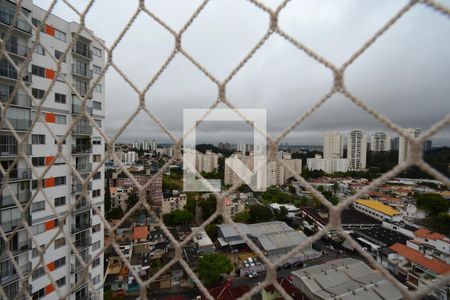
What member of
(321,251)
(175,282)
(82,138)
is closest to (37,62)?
(82,138)

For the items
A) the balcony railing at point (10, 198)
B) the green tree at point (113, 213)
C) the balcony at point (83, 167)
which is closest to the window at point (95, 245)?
the balcony at point (83, 167)

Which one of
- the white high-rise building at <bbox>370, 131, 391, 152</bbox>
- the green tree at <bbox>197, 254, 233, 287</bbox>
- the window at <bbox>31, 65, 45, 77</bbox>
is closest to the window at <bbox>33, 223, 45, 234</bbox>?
the window at <bbox>31, 65, 45, 77</bbox>

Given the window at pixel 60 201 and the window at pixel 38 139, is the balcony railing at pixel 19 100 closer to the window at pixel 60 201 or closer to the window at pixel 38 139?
the window at pixel 38 139

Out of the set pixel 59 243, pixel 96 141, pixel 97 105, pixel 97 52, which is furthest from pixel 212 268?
pixel 97 52

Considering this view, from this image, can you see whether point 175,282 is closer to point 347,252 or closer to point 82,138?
point 82,138

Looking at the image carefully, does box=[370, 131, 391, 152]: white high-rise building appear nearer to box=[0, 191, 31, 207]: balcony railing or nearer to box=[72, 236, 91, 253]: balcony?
box=[0, 191, 31, 207]: balcony railing

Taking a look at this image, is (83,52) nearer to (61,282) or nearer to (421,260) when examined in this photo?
(61,282)
